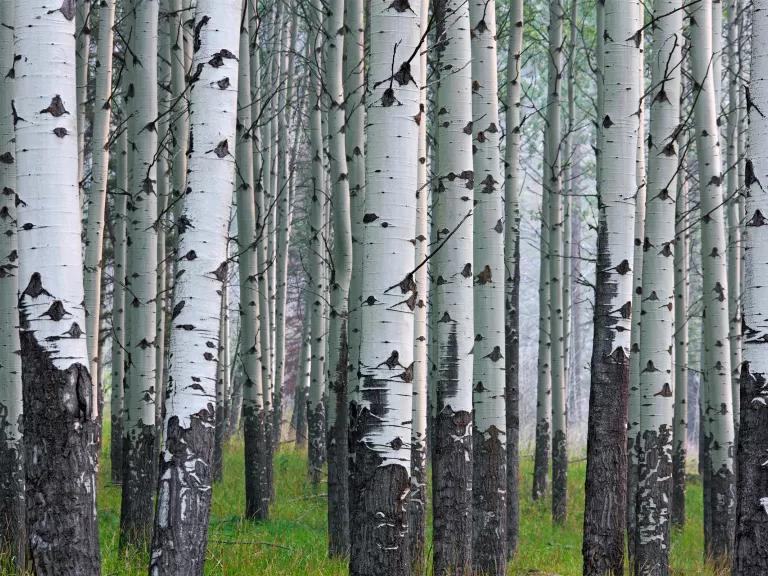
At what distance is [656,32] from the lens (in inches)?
290

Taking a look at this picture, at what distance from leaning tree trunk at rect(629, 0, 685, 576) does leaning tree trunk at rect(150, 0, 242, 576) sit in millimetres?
3815

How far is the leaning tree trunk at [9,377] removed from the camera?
6352mm

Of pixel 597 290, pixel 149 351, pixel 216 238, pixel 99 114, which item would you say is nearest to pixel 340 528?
pixel 149 351

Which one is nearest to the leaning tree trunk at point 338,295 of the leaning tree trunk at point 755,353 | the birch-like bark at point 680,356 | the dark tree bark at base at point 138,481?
the dark tree bark at base at point 138,481

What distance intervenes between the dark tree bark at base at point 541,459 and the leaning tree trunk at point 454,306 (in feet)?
29.1

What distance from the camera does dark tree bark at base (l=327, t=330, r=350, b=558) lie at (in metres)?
8.70

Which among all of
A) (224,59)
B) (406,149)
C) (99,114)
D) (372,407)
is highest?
(99,114)

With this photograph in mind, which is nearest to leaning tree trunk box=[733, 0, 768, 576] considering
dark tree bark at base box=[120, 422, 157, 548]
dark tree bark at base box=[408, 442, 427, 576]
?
dark tree bark at base box=[408, 442, 427, 576]

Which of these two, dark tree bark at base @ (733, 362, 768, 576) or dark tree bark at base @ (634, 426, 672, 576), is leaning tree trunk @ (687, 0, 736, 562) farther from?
dark tree bark at base @ (733, 362, 768, 576)

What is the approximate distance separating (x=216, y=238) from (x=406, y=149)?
108 centimetres

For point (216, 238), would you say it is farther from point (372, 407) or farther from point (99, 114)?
point (99, 114)

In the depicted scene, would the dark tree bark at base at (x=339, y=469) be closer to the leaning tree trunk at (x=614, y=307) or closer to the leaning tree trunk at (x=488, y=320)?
the leaning tree trunk at (x=488, y=320)

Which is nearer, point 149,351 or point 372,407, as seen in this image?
point 372,407

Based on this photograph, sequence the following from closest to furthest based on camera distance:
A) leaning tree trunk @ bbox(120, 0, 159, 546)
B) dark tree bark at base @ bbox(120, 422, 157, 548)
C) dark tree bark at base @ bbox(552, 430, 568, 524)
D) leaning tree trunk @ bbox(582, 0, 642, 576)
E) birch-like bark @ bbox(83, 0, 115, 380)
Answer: leaning tree trunk @ bbox(582, 0, 642, 576)
birch-like bark @ bbox(83, 0, 115, 380)
leaning tree trunk @ bbox(120, 0, 159, 546)
dark tree bark at base @ bbox(120, 422, 157, 548)
dark tree bark at base @ bbox(552, 430, 568, 524)
